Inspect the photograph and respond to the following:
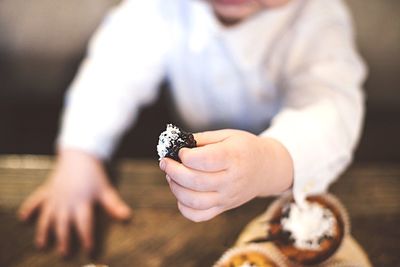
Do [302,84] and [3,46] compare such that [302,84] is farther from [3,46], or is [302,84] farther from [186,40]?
[3,46]

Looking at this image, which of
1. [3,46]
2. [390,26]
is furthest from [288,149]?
[3,46]

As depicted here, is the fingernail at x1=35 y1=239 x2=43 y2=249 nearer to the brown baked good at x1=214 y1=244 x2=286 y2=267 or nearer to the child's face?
the brown baked good at x1=214 y1=244 x2=286 y2=267

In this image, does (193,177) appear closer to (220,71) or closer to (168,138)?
(168,138)

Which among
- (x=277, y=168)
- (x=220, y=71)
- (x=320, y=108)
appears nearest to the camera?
(x=277, y=168)

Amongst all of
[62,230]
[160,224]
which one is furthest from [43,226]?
[160,224]

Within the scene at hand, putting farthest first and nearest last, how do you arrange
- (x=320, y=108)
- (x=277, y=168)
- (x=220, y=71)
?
(x=220, y=71) → (x=320, y=108) → (x=277, y=168)

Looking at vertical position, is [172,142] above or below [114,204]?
above
